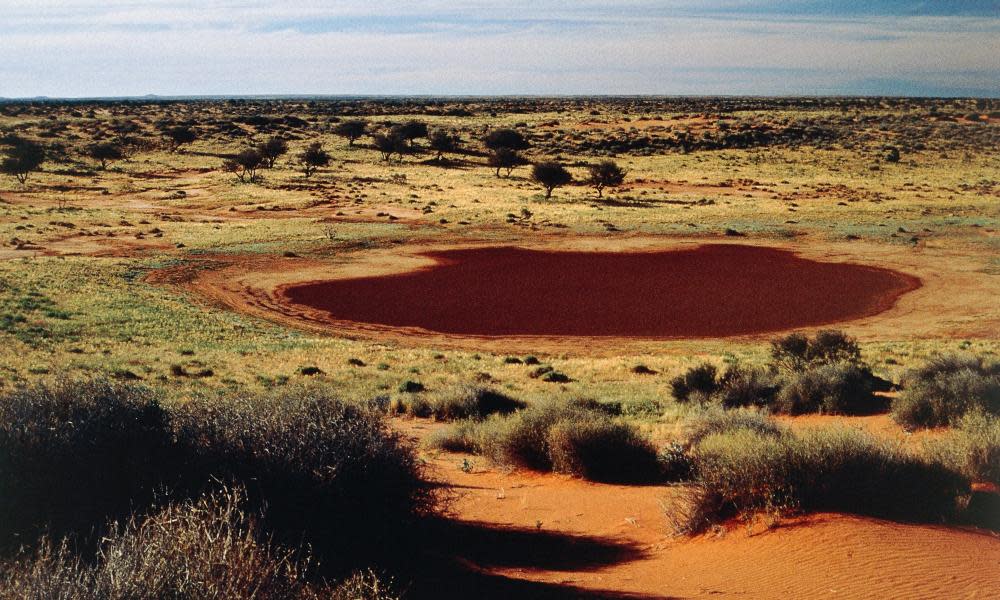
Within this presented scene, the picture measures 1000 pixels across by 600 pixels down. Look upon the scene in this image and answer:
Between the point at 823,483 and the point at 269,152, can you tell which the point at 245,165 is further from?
the point at 823,483

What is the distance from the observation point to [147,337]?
24.8 m

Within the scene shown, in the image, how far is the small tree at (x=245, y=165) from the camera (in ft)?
219

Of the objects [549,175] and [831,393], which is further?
[549,175]

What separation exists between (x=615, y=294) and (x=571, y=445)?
22597 millimetres

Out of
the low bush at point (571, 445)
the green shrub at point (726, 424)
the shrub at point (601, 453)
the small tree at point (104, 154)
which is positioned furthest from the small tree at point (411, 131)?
the shrub at point (601, 453)

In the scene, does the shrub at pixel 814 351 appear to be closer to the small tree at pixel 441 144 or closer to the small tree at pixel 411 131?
the small tree at pixel 441 144

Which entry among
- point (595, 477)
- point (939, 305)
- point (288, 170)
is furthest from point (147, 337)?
point (288, 170)

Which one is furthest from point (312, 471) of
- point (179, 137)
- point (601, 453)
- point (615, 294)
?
point (179, 137)

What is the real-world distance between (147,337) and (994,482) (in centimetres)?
2326

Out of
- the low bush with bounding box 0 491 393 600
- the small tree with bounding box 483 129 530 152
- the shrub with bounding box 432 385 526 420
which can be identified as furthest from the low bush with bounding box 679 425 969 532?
the small tree with bounding box 483 129 530 152

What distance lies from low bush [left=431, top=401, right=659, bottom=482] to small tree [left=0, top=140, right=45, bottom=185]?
6518cm

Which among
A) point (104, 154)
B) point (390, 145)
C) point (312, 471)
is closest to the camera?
point (312, 471)

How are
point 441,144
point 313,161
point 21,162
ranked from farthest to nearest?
point 441,144 → point 313,161 → point 21,162

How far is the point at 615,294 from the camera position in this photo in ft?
110
